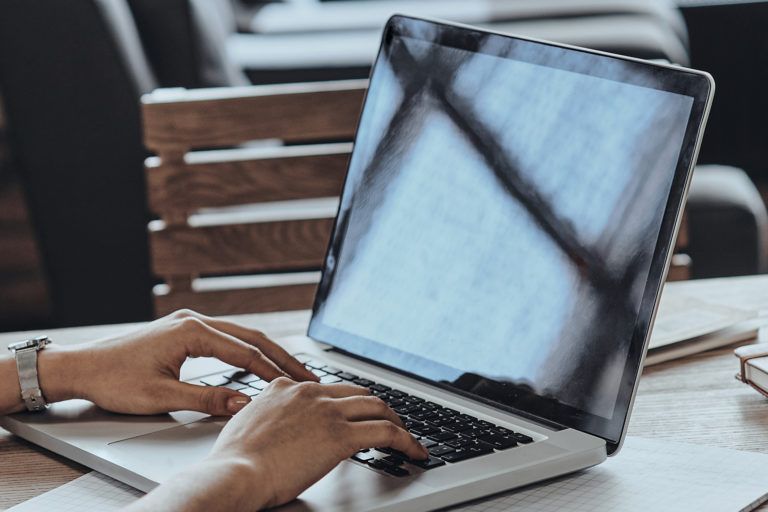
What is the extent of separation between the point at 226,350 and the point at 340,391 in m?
0.16

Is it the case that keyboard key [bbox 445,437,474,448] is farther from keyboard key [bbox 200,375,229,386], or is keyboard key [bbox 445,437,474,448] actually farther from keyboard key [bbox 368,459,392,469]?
keyboard key [bbox 200,375,229,386]

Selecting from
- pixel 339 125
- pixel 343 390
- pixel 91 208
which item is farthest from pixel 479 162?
pixel 91 208

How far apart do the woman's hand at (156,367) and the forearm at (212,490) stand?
162 mm

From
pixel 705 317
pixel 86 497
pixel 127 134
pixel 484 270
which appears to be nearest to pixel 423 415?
pixel 484 270

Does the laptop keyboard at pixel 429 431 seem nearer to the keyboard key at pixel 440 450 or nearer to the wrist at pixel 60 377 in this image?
the keyboard key at pixel 440 450

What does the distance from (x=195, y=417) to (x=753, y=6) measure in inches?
109

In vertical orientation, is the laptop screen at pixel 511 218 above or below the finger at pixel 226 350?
above

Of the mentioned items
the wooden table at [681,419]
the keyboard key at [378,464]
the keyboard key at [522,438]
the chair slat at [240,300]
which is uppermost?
the keyboard key at [378,464]

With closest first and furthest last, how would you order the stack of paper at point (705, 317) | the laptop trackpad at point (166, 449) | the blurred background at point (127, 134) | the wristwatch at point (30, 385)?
the laptop trackpad at point (166, 449), the wristwatch at point (30, 385), the stack of paper at point (705, 317), the blurred background at point (127, 134)

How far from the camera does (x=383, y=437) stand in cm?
67

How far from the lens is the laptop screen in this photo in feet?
2.43

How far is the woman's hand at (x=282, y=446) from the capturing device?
0.62 meters

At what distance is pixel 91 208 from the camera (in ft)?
6.73

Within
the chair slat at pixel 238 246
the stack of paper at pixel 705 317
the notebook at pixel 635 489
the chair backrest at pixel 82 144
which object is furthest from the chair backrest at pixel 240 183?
the notebook at pixel 635 489
